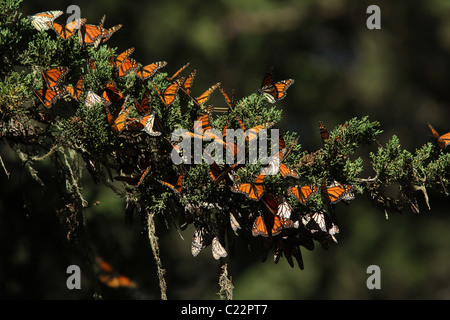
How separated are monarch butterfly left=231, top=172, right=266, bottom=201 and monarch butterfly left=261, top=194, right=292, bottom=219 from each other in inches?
2.2

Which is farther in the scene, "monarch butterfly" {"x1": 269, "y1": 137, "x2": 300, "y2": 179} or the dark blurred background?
the dark blurred background

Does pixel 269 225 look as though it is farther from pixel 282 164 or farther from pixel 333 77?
pixel 333 77

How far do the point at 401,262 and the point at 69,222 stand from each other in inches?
104

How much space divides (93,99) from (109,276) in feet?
3.27

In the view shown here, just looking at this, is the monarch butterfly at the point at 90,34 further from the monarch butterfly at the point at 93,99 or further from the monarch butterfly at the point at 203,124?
the monarch butterfly at the point at 203,124

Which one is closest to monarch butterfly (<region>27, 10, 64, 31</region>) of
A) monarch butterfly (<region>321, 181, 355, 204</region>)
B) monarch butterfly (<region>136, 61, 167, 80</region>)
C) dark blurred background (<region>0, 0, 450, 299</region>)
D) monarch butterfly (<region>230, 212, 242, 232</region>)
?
monarch butterfly (<region>136, 61, 167, 80</region>)

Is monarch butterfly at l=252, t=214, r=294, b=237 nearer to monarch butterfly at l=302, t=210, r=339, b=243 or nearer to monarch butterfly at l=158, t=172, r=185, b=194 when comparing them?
monarch butterfly at l=302, t=210, r=339, b=243

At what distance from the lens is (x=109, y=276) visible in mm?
1987

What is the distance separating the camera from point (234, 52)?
3285 mm

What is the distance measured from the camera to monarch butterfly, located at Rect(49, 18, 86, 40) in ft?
4.11

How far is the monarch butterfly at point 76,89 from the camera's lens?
121 centimetres

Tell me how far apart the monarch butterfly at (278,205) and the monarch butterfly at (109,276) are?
3.32 feet

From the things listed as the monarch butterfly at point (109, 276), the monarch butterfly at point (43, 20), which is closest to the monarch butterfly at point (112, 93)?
the monarch butterfly at point (43, 20)

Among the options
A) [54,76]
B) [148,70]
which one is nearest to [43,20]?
[54,76]
